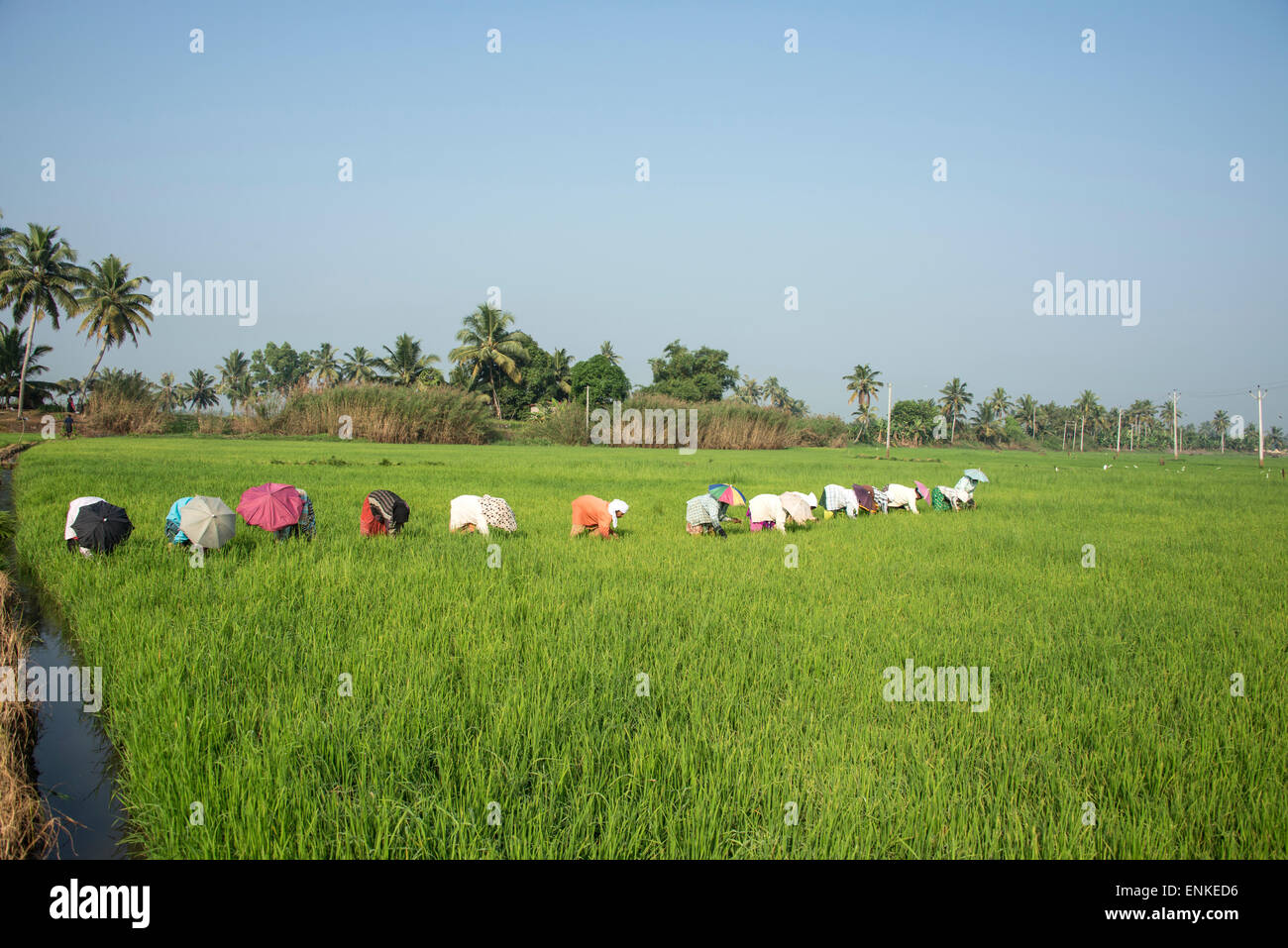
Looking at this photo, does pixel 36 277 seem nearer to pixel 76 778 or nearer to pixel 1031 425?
pixel 76 778

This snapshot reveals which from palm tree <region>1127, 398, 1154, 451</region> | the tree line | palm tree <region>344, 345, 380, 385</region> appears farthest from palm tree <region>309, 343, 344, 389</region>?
palm tree <region>1127, 398, 1154, 451</region>

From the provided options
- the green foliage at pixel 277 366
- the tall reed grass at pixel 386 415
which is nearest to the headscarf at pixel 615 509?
the tall reed grass at pixel 386 415

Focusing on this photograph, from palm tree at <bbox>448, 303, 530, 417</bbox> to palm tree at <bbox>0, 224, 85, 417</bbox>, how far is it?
20979 millimetres

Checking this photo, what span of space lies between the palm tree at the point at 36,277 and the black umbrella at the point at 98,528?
3757 centimetres

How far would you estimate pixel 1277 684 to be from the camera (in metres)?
3.71

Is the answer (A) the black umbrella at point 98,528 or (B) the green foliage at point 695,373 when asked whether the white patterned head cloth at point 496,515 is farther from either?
(B) the green foliage at point 695,373

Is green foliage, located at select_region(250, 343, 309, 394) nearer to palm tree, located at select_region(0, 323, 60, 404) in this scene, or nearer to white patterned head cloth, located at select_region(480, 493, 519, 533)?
palm tree, located at select_region(0, 323, 60, 404)

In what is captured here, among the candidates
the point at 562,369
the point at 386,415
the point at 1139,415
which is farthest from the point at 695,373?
the point at 1139,415

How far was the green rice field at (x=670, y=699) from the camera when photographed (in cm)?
226

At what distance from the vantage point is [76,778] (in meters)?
2.94

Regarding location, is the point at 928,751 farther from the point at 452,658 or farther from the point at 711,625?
the point at 452,658

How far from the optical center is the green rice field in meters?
2.26
